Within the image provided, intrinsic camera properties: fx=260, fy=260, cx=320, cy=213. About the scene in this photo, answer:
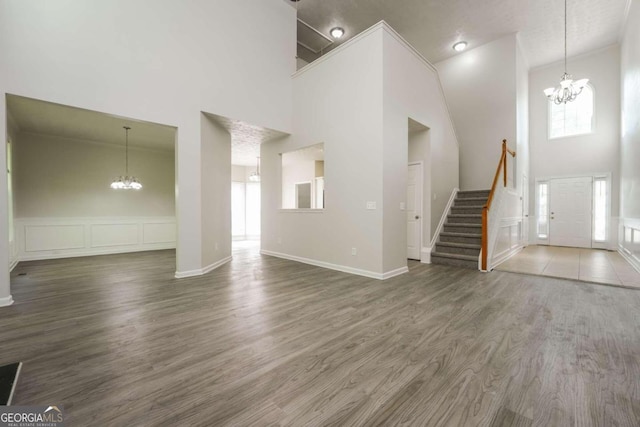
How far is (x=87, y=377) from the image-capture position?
1.72m

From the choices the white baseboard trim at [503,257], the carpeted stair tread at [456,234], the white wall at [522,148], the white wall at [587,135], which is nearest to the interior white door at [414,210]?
the carpeted stair tread at [456,234]

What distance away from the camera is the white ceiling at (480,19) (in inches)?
232

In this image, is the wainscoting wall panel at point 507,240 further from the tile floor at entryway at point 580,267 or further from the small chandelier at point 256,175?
the small chandelier at point 256,175

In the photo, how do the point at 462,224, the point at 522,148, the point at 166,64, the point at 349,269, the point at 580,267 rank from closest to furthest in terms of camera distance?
1. the point at 166,64
2. the point at 349,269
3. the point at 580,267
4. the point at 462,224
5. the point at 522,148

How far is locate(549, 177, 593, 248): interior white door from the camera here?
770 centimetres

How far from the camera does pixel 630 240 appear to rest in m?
5.47

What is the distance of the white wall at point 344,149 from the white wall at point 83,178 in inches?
173

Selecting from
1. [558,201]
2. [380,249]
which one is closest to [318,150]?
[380,249]

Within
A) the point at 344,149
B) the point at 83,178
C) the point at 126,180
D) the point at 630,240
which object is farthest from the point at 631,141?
the point at 83,178

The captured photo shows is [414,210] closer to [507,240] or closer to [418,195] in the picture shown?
[418,195]

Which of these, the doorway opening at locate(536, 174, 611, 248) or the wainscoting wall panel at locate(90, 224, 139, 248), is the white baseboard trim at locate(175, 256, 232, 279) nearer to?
the wainscoting wall panel at locate(90, 224, 139, 248)

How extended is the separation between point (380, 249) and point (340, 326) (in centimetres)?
194

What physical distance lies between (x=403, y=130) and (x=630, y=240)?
5.51 metres

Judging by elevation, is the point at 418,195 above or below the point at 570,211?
above
